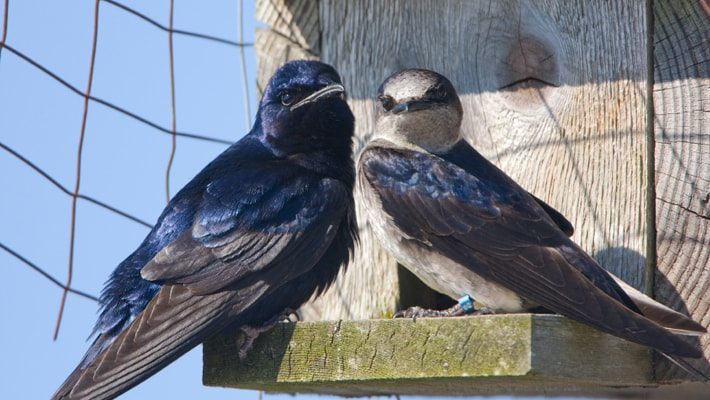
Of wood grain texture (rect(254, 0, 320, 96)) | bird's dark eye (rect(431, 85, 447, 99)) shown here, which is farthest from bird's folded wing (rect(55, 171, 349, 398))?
wood grain texture (rect(254, 0, 320, 96))

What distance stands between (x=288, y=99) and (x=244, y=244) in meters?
0.80

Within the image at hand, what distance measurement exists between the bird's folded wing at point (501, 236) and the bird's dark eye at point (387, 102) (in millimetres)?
206

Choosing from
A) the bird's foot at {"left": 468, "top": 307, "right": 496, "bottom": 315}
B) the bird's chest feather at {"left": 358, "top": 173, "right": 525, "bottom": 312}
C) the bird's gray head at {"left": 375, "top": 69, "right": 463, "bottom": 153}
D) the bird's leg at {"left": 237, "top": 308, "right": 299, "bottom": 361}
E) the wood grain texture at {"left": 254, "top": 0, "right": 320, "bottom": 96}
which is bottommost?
the bird's leg at {"left": 237, "top": 308, "right": 299, "bottom": 361}

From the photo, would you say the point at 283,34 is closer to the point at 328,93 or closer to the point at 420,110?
the point at 328,93

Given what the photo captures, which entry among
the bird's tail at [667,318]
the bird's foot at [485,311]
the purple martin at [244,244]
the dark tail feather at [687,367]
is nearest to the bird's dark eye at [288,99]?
the purple martin at [244,244]

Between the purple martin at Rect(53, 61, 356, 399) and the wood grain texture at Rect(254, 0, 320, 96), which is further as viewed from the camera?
the wood grain texture at Rect(254, 0, 320, 96)

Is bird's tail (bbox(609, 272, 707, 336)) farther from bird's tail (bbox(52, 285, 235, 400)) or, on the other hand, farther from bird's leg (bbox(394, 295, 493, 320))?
bird's tail (bbox(52, 285, 235, 400))

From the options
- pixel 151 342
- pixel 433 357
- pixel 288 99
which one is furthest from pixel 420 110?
pixel 151 342

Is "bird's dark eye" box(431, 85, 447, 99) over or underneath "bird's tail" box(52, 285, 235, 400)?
over

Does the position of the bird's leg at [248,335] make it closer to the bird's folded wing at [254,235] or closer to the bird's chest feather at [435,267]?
the bird's folded wing at [254,235]

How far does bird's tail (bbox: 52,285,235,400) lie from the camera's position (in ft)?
11.2

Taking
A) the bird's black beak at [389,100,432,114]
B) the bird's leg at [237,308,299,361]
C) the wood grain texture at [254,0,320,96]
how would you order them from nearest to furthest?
the bird's leg at [237,308,299,361], the bird's black beak at [389,100,432,114], the wood grain texture at [254,0,320,96]

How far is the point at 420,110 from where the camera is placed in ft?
13.4

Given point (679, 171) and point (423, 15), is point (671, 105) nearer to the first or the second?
point (679, 171)
